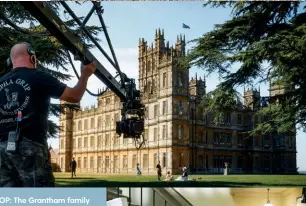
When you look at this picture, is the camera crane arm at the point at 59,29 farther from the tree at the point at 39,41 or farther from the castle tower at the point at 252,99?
the castle tower at the point at 252,99

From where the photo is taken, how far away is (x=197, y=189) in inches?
113

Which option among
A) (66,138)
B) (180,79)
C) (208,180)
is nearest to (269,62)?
(180,79)

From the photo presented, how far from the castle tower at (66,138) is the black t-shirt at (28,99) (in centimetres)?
193

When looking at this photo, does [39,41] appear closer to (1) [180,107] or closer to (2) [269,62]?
(1) [180,107]

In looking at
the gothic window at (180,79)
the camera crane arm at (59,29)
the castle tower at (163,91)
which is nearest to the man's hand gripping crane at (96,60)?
the camera crane arm at (59,29)

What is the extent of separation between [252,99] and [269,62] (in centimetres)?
48

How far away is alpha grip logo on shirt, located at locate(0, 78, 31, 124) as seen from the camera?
1.25 m

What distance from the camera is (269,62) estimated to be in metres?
4.30

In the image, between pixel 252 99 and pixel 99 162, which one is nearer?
pixel 99 162

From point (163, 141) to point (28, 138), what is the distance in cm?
263

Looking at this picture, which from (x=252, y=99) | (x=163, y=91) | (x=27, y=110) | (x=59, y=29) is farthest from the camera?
(x=252, y=99)

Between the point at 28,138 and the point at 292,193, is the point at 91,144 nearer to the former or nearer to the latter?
the point at 292,193

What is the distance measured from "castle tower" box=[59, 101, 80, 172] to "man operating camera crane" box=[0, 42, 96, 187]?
1847 mm

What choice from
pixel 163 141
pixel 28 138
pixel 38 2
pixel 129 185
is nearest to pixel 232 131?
pixel 163 141
